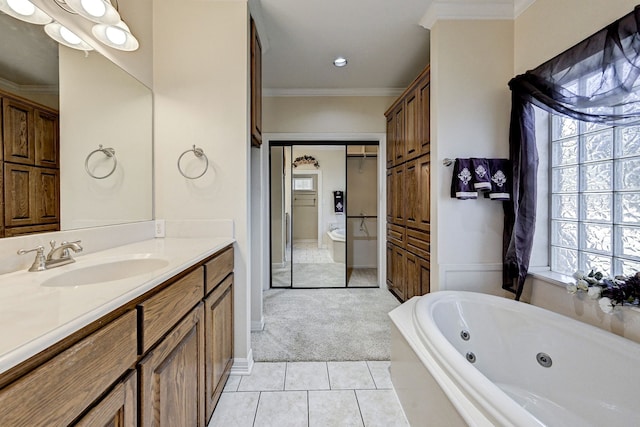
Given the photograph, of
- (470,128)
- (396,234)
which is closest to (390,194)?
(396,234)

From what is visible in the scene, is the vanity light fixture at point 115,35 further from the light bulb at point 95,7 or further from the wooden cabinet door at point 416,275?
the wooden cabinet door at point 416,275

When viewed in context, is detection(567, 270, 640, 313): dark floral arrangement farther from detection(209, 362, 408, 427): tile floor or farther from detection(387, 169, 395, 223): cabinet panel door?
detection(387, 169, 395, 223): cabinet panel door

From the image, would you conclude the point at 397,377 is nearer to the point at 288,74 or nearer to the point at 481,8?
the point at 481,8

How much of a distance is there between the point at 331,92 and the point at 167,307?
3.24 metres

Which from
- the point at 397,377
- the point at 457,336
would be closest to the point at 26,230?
the point at 397,377

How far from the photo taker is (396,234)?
321cm

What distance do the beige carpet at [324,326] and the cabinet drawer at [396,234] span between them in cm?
70

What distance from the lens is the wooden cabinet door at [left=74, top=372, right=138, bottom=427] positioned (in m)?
0.67

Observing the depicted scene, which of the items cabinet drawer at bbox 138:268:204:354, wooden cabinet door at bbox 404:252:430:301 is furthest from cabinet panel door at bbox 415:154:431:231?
cabinet drawer at bbox 138:268:204:354

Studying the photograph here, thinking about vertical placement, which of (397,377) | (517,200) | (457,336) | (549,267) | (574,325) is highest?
(517,200)

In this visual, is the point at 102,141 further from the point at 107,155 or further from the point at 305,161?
the point at 305,161

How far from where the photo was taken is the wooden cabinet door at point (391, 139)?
3289 millimetres

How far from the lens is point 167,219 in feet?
6.29

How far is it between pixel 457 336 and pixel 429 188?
116cm
